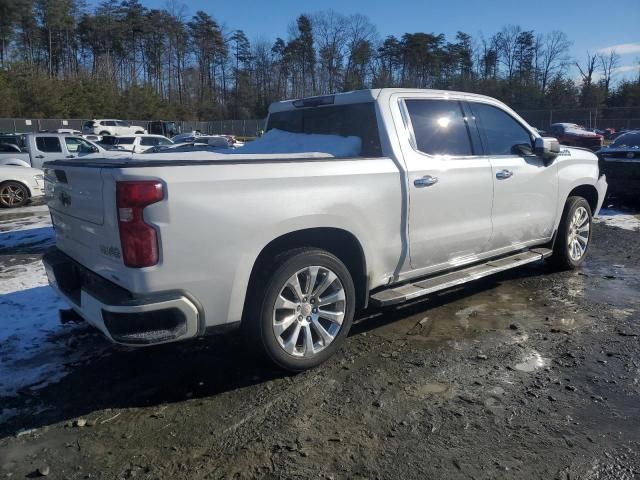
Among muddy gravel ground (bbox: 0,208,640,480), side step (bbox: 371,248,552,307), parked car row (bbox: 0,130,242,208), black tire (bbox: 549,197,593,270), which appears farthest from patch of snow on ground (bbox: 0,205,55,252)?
black tire (bbox: 549,197,593,270)

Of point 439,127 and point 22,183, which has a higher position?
point 439,127

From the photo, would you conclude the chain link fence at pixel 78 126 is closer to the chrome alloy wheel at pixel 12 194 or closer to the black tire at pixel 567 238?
the chrome alloy wheel at pixel 12 194

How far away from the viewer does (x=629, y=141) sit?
1129 cm

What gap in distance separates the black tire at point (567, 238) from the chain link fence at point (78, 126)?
3084cm

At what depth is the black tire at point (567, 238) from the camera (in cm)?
595

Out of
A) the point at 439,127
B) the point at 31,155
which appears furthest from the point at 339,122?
the point at 31,155

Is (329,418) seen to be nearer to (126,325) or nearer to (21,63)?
(126,325)

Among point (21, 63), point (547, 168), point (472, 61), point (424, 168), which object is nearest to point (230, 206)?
point (424, 168)

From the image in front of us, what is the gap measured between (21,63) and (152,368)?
64.7m

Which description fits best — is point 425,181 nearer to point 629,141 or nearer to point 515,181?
point 515,181

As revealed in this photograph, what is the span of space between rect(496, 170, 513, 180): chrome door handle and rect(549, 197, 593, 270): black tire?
1.37 meters

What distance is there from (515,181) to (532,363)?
6.24ft

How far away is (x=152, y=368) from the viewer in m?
3.90

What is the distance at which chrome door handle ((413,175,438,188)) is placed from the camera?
4148 millimetres
